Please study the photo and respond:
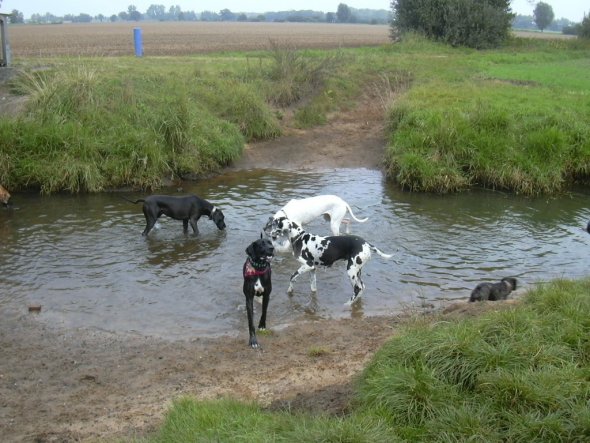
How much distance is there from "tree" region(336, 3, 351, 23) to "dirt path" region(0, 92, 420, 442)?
487ft

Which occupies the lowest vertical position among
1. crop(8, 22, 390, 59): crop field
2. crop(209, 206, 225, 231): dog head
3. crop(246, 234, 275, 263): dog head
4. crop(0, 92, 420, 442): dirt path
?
crop(0, 92, 420, 442): dirt path

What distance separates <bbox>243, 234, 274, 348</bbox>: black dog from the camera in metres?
8.05

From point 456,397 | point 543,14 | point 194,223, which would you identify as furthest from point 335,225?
point 543,14

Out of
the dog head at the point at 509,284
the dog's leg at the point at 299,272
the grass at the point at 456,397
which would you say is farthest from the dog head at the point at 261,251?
the dog head at the point at 509,284

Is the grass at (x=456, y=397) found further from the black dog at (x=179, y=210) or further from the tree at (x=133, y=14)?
the tree at (x=133, y=14)

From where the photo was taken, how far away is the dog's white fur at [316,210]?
1138 centimetres

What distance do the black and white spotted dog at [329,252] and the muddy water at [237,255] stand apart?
346 mm

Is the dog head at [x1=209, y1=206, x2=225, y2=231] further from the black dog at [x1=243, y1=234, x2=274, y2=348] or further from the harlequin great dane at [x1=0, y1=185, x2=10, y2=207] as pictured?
the harlequin great dane at [x1=0, y1=185, x2=10, y2=207]

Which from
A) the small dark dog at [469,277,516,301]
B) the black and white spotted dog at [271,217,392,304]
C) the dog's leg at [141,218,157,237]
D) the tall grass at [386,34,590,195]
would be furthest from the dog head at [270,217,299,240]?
the tall grass at [386,34,590,195]

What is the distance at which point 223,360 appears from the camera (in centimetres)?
753

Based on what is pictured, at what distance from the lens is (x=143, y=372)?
7.23m

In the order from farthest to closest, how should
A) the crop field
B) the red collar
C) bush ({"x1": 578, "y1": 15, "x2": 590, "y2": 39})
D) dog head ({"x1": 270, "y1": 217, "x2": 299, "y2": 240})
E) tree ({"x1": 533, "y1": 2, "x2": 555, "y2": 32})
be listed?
tree ({"x1": 533, "y1": 2, "x2": 555, "y2": 32}), bush ({"x1": 578, "y1": 15, "x2": 590, "y2": 39}), the crop field, dog head ({"x1": 270, "y1": 217, "x2": 299, "y2": 240}), the red collar

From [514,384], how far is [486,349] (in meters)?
0.57

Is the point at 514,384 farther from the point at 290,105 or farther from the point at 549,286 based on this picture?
the point at 290,105
